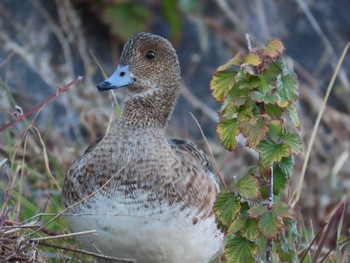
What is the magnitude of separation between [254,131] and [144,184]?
2.03 feet

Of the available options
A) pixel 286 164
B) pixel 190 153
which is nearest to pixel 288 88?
pixel 286 164

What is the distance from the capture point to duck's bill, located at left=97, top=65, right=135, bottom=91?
3.52m

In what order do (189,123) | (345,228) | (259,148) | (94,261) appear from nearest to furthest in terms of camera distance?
(259,148), (94,261), (345,228), (189,123)

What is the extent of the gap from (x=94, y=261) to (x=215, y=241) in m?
0.55

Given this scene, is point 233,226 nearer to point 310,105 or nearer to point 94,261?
point 94,261

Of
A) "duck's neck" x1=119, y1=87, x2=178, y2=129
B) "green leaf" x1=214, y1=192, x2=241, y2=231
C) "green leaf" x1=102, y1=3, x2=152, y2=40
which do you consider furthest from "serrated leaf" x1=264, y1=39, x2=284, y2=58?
"green leaf" x1=102, y1=3, x2=152, y2=40

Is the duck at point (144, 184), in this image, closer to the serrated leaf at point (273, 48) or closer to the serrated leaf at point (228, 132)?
the serrated leaf at point (228, 132)

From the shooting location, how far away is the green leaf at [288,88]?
119 inches

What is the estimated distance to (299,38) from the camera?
6.82 metres

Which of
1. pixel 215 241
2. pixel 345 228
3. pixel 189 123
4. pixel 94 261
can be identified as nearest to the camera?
pixel 215 241

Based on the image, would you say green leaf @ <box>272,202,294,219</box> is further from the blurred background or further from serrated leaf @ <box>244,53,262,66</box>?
the blurred background

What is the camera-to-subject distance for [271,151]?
121 inches

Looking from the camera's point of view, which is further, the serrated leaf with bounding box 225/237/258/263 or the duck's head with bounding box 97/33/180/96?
the duck's head with bounding box 97/33/180/96

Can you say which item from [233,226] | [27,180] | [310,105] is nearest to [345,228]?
[310,105]
